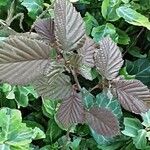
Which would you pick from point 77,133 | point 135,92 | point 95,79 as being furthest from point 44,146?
point 135,92

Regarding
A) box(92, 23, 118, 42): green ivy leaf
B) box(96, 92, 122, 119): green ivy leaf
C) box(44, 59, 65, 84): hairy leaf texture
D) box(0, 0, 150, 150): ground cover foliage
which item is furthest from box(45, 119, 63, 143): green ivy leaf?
box(44, 59, 65, 84): hairy leaf texture

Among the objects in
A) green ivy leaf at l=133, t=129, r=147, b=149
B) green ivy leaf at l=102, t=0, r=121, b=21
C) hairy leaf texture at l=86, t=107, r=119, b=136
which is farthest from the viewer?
green ivy leaf at l=102, t=0, r=121, b=21

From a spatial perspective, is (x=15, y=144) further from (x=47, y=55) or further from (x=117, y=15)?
(x=117, y=15)

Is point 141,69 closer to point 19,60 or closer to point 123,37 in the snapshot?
point 123,37

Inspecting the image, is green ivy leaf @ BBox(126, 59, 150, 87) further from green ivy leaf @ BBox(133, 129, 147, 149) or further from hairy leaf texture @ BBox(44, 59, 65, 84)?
hairy leaf texture @ BBox(44, 59, 65, 84)

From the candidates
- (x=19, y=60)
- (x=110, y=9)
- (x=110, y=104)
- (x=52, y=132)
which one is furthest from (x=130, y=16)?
(x=19, y=60)

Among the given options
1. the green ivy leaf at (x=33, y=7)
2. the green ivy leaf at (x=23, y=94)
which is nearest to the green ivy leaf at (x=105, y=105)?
the green ivy leaf at (x=23, y=94)
